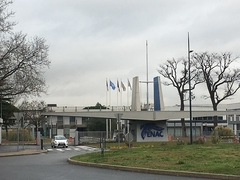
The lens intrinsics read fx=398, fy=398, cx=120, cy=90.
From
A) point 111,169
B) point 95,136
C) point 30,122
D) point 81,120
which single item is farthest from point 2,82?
point 81,120

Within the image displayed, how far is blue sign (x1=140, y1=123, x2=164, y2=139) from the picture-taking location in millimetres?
57812

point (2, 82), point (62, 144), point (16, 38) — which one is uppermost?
point (16, 38)

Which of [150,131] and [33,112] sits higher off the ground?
[33,112]

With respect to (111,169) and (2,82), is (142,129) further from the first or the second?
(111,169)

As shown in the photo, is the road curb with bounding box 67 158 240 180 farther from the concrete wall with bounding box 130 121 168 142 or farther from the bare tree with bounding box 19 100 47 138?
the bare tree with bounding box 19 100 47 138

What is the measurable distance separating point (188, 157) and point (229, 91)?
5100 cm

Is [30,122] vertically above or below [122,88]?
below

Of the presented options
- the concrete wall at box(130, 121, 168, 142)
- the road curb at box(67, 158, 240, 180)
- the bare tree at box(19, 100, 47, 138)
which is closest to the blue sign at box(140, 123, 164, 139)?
the concrete wall at box(130, 121, 168, 142)

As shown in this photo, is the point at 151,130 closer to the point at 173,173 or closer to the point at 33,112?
the point at 33,112

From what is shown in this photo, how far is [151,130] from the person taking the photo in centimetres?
5803

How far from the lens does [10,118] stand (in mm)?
71312

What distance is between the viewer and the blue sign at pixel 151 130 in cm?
5781

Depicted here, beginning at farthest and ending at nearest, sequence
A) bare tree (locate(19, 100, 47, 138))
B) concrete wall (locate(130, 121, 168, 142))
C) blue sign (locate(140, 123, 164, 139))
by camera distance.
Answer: bare tree (locate(19, 100, 47, 138)), blue sign (locate(140, 123, 164, 139)), concrete wall (locate(130, 121, 168, 142))

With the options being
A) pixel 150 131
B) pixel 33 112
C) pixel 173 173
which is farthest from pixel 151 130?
pixel 173 173
